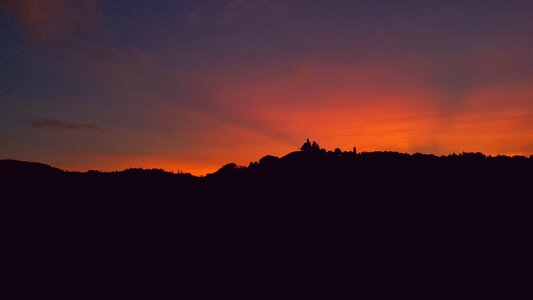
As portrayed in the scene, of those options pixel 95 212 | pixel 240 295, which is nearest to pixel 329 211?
pixel 240 295

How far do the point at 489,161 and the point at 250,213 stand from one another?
18.7 m

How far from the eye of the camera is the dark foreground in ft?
76.3

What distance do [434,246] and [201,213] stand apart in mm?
15701

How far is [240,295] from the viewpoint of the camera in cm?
2236

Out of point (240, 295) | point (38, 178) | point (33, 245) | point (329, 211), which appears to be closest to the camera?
point (240, 295)

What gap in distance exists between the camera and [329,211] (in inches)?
1103

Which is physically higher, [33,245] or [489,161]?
[489,161]

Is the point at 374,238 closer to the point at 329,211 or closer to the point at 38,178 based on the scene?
the point at 329,211

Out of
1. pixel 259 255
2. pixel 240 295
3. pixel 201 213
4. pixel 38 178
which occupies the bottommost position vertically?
pixel 240 295

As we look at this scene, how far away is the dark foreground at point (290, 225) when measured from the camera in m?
23.2

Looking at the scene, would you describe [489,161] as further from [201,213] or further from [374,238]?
[201,213]

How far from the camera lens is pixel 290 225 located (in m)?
27.4

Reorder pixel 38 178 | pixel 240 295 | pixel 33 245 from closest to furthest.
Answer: pixel 240 295
pixel 33 245
pixel 38 178

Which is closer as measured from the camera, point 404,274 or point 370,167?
point 404,274
